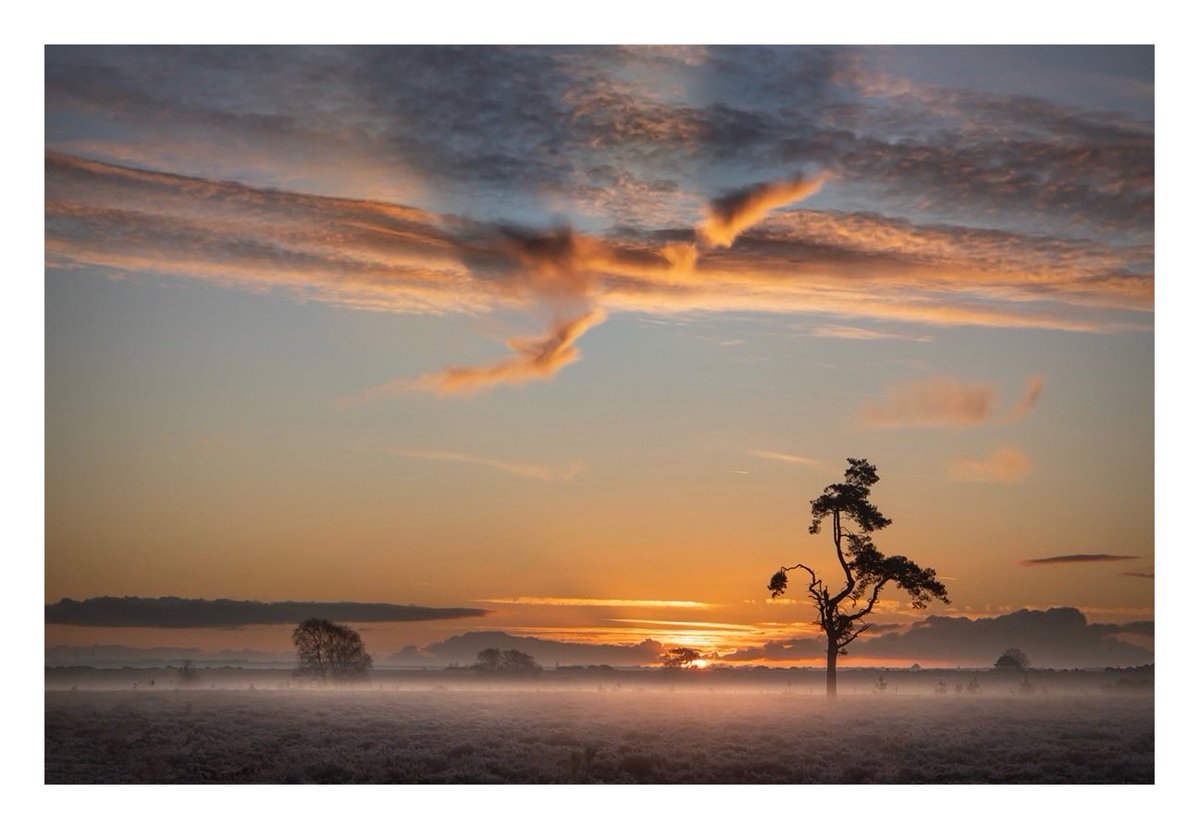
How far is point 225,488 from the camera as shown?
2886 cm

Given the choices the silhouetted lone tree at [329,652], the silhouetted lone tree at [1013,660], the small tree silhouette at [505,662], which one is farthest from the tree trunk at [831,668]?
the silhouetted lone tree at [329,652]

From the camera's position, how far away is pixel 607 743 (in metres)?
28.1

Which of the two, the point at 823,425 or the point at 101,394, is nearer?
the point at 101,394

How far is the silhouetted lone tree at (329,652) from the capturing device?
33.6 m

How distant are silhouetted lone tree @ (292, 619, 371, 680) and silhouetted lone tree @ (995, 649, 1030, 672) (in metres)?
14.8

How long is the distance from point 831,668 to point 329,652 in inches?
551

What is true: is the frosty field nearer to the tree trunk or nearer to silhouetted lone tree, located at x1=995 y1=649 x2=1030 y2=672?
the tree trunk

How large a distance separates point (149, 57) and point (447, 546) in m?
11.4

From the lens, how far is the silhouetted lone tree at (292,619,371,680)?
33.6m

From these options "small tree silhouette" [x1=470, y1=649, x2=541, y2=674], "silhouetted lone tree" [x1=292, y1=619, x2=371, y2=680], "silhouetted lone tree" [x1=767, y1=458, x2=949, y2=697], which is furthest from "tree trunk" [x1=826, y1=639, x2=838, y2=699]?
"silhouetted lone tree" [x1=292, y1=619, x2=371, y2=680]

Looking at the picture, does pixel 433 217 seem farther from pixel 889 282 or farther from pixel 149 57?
pixel 889 282

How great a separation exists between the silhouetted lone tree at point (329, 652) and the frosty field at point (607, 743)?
2.00 meters

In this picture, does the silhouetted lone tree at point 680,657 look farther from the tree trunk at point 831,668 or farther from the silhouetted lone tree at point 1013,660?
the silhouetted lone tree at point 1013,660

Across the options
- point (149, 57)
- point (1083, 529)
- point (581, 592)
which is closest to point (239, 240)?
point (149, 57)
